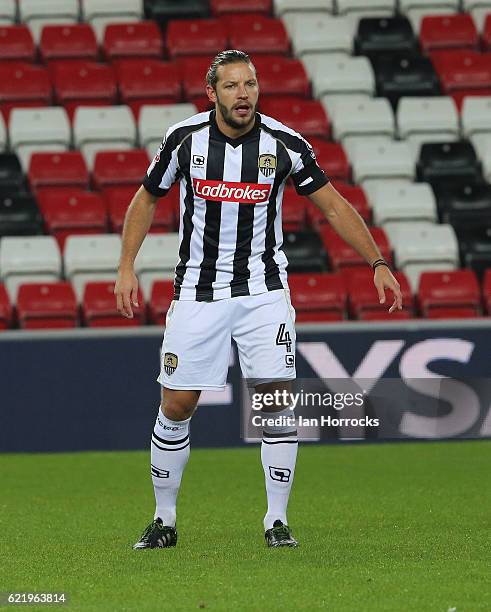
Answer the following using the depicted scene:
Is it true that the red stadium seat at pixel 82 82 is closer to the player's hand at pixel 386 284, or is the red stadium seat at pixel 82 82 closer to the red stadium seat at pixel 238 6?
the red stadium seat at pixel 238 6

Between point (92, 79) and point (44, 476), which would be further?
point (92, 79)

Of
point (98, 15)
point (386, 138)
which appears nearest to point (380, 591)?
point (386, 138)

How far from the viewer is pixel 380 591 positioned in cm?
486

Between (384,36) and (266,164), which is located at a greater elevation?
(384,36)

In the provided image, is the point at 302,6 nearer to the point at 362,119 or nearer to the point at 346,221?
the point at 362,119

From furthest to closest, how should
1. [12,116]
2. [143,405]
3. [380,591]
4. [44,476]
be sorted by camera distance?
[12,116], [143,405], [44,476], [380,591]

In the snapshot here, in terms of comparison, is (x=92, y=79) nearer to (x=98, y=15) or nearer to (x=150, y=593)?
(x=98, y=15)

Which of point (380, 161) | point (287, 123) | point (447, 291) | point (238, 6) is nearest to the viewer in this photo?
point (447, 291)

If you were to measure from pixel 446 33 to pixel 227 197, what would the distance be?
9.94 metres

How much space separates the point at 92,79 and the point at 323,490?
707 cm

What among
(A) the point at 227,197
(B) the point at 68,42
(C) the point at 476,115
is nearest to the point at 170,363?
(A) the point at 227,197

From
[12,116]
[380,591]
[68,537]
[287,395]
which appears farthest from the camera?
[12,116]

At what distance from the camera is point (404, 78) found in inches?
587

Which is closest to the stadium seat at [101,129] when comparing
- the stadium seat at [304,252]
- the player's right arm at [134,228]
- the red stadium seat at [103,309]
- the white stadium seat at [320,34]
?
the stadium seat at [304,252]
